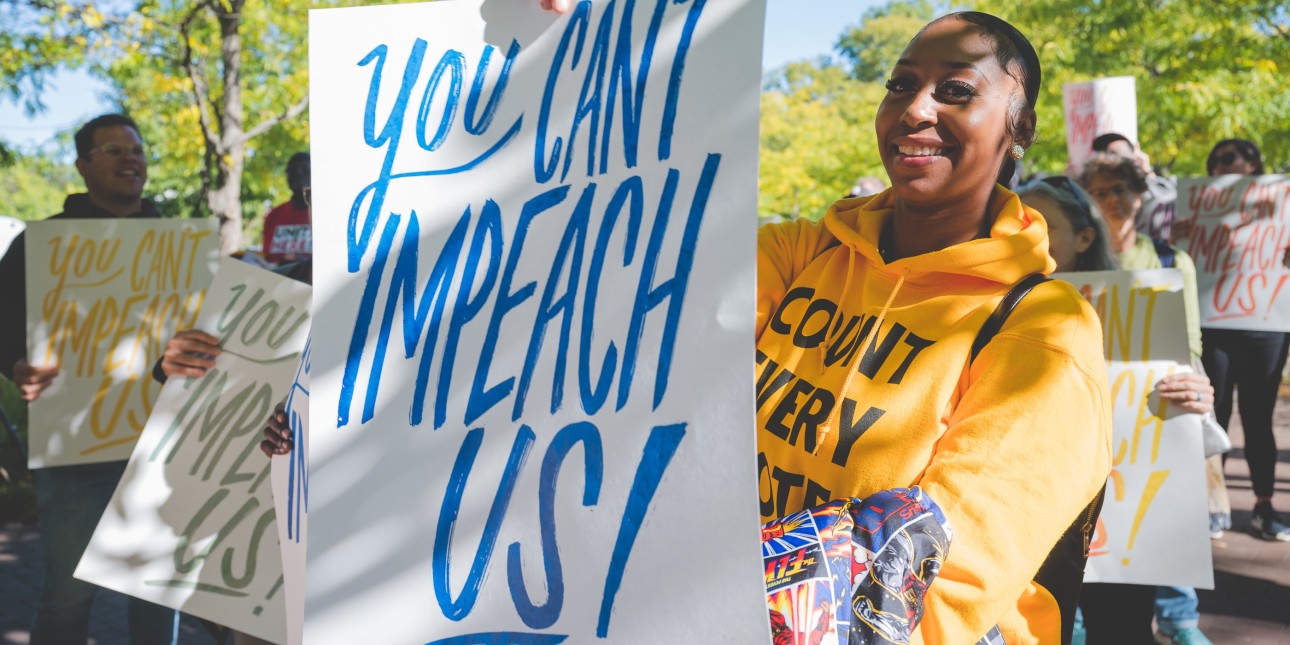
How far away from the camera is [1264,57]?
9.80m

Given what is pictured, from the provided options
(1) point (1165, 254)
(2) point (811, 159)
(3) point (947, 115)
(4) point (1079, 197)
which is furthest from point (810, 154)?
(3) point (947, 115)

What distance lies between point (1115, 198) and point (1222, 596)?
2.25m

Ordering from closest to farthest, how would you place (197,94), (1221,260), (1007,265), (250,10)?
(1007,265) < (1221,260) < (197,94) < (250,10)

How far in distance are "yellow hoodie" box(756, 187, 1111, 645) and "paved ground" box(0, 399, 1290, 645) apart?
3673mm

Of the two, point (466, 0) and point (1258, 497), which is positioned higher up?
point (466, 0)

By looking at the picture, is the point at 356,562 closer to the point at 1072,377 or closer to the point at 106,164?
the point at 1072,377

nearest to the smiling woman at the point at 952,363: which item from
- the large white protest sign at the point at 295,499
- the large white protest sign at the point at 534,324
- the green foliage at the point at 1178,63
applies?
the large white protest sign at the point at 534,324

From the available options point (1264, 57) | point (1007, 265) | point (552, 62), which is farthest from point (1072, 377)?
point (1264, 57)

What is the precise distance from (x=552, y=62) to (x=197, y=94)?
9183 millimetres

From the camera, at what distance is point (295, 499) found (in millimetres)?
1903

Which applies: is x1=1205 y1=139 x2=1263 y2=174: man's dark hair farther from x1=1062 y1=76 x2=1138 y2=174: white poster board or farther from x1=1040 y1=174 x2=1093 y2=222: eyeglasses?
x1=1040 y1=174 x2=1093 y2=222: eyeglasses

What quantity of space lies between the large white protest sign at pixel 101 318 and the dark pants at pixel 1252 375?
5.02 metres

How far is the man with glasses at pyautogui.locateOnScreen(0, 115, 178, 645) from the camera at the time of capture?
309 centimetres

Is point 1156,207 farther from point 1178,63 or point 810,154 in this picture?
point 810,154
